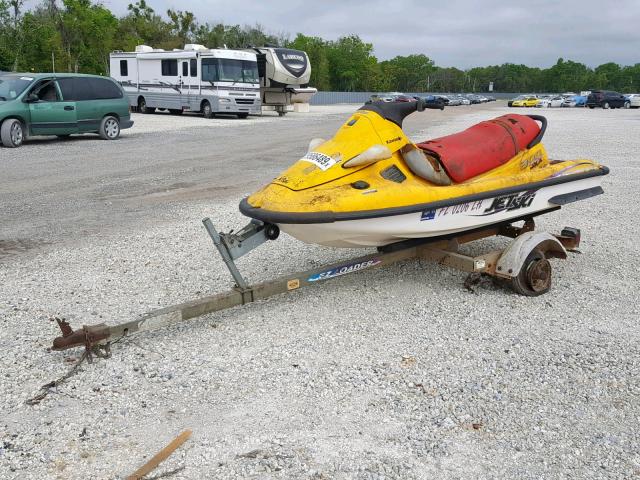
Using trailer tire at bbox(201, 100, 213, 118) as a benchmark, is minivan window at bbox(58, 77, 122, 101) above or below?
above

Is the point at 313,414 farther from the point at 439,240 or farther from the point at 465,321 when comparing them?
the point at 439,240

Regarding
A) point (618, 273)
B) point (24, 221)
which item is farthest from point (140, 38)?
point (618, 273)

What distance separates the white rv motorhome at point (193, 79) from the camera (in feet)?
86.3

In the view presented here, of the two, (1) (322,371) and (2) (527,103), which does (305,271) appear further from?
(2) (527,103)

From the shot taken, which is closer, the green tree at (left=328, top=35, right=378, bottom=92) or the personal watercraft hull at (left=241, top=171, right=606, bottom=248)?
the personal watercraft hull at (left=241, top=171, right=606, bottom=248)

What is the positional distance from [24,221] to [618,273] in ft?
22.8

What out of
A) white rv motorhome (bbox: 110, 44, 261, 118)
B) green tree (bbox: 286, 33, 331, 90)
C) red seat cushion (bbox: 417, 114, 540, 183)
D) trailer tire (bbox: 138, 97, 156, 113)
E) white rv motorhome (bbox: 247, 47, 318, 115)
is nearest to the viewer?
red seat cushion (bbox: 417, 114, 540, 183)

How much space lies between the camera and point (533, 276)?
5.23 m

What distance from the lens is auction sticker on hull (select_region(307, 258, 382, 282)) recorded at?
4.67m

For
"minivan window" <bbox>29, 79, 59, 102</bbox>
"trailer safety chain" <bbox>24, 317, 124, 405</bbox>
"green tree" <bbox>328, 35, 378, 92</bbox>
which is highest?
"green tree" <bbox>328, 35, 378, 92</bbox>

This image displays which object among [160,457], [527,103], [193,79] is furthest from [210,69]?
[527,103]

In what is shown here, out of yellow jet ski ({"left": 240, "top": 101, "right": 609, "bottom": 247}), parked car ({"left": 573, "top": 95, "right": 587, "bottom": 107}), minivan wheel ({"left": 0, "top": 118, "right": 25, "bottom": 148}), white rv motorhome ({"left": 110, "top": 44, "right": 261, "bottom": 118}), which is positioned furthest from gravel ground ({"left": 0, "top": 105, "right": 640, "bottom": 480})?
parked car ({"left": 573, "top": 95, "right": 587, "bottom": 107})

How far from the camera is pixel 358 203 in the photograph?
4.46 metres

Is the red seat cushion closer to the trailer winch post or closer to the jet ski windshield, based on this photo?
the jet ski windshield
